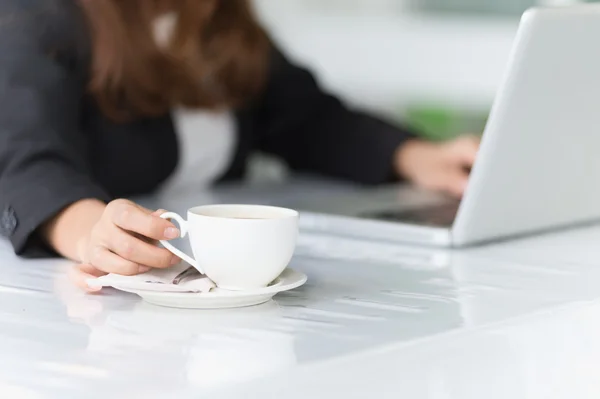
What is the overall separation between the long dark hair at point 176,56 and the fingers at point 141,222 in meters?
0.49

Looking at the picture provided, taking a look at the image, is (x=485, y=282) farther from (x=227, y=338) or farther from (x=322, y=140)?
(x=322, y=140)

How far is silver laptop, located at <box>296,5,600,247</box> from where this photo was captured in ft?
3.28

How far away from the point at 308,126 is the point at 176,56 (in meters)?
0.37

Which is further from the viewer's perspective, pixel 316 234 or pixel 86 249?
pixel 316 234

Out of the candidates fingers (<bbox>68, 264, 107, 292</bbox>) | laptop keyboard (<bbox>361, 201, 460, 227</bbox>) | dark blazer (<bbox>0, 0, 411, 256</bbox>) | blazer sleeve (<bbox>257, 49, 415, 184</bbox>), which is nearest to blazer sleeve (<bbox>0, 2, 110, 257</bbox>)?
dark blazer (<bbox>0, 0, 411, 256</bbox>)

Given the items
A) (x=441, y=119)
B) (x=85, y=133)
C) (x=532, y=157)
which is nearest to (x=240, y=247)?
(x=532, y=157)

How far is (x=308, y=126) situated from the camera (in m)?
1.75

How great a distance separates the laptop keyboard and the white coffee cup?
366 millimetres

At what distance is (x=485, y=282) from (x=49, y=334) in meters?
0.41

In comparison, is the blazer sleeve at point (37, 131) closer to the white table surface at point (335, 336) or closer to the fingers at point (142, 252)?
the white table surface at point (335, 336)

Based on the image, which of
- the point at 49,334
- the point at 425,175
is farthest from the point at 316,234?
the point at 49,334

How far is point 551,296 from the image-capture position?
912 mm

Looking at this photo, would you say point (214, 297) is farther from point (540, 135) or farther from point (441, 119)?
point (441, 119)

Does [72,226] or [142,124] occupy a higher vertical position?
[142,124]
